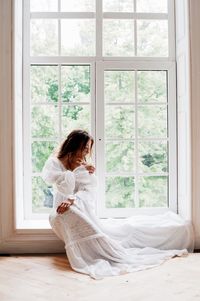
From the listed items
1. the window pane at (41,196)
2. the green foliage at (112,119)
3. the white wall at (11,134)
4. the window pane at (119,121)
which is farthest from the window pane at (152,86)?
the window pane at (41,196)

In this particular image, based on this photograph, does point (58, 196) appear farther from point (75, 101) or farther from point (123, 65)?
point (123, 65)

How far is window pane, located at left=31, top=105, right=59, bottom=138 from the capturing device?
328 cm

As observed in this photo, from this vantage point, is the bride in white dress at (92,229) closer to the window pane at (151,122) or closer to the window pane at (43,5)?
the window pane at (151,122)

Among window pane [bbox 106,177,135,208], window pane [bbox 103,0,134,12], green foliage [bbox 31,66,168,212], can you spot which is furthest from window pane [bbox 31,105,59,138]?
window pane [bbox 103,0,134,12]

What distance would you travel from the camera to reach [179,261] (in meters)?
2.66

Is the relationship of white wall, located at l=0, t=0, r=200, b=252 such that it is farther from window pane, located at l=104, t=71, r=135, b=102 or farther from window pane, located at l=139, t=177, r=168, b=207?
window pane, located at l=104, t=71, r=135, b=102

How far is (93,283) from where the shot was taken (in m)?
2.22

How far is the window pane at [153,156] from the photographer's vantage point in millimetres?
3309

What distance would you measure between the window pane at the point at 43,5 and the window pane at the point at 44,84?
1.90ft

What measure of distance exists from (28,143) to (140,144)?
3.62 ft

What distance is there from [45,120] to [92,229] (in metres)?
1.23

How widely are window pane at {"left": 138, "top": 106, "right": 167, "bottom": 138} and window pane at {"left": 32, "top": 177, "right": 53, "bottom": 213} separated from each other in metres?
1.08

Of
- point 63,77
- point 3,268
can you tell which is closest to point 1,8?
point 63,77

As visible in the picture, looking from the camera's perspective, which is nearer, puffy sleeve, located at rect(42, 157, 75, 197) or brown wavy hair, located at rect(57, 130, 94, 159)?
puffy sleeve, located at rect(42, 157, 75, 197)
